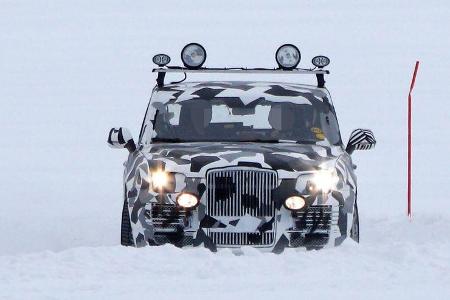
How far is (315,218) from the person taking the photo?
9266mm

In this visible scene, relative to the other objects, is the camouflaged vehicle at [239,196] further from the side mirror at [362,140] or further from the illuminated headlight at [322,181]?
the side mirror at [362,140]

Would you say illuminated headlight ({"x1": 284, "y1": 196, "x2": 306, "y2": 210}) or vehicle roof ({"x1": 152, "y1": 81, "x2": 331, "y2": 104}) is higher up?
vehicle roof ({"x1": 152, "y1": 81, "x2": 331, "y2": 104})

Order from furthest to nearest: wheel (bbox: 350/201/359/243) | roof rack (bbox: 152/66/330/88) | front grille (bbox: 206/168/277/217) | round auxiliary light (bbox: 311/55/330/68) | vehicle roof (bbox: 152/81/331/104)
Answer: round auxiliary light (bbox: 311/55/330/68) → roof rack (bbox: 152/66/330/88) → vehicle roof (bbox: 152/81/331/104) → wheel (bbox: 350/201/359/243) → front grille (bbox: 206/168/277/217)

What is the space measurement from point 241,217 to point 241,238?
5.9 inches

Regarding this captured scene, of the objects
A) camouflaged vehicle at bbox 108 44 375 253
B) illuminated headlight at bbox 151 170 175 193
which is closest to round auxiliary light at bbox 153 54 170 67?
camouflaged vehicle at bbox 108 44 375 253

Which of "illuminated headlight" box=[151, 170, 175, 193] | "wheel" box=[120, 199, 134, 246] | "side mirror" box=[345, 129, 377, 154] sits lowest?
"wheel" box=[120, 199, 134, 246]

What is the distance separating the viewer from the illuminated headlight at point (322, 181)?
30.3 ft

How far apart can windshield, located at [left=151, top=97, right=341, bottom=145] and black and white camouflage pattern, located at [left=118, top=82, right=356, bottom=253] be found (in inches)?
28.3

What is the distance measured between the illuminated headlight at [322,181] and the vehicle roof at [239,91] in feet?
5.32

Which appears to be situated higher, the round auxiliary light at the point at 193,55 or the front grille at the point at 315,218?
the round auxiliary light at the point at 193,55

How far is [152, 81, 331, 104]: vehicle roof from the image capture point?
1079 centimetres

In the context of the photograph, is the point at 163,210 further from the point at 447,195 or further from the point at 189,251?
the point at 447,195

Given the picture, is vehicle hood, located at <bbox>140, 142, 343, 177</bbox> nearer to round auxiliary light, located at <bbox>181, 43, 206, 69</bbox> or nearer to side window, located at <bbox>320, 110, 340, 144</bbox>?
side window, located at <bbox>320, 110, 340, 144</bbox>

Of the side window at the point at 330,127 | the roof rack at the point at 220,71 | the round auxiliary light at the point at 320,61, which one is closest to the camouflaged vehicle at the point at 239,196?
the side window at the point at 330,127
